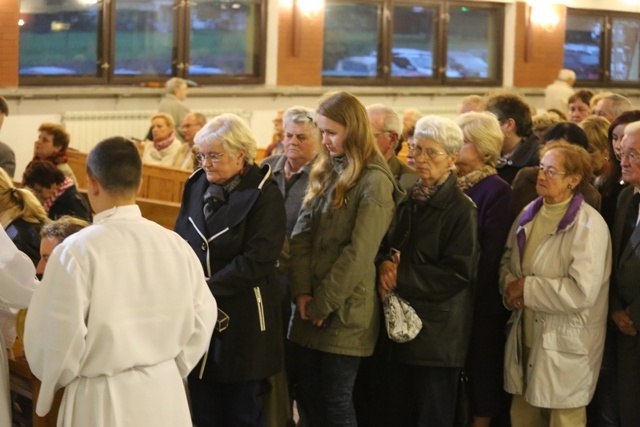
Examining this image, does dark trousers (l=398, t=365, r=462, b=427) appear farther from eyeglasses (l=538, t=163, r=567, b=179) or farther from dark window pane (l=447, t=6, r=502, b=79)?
dark window pane (l=447, t=6, r=502, b=79)

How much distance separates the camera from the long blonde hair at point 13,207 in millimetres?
4469

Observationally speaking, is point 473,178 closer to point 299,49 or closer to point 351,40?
point 299,49

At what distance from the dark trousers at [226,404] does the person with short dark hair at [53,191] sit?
169cm

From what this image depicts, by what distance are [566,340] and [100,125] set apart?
8244mm

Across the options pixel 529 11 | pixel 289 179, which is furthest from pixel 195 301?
pixel 529 11

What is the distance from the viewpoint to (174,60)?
40.8 feet

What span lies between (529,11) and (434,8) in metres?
1.56

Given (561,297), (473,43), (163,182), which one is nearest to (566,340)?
(561,297)

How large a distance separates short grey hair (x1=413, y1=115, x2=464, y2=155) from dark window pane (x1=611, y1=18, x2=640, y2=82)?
→ 1298cm

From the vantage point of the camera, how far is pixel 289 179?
4.75 meters

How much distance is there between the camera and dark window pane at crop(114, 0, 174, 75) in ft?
39.3

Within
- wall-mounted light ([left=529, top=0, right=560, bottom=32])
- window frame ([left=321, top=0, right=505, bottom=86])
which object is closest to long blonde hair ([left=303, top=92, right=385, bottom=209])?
window frame ([left=321, top=0, right=505, bottom=86])

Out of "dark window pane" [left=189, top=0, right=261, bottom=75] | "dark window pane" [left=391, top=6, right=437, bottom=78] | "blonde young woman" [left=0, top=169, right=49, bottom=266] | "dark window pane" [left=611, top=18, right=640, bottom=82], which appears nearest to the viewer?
"blonde young woman" [left=0, top=169, right=49, bottom=266]

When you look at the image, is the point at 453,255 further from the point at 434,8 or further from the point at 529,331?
the point at 434,8
